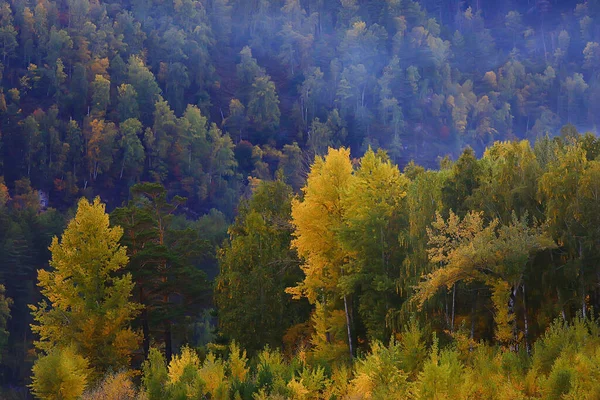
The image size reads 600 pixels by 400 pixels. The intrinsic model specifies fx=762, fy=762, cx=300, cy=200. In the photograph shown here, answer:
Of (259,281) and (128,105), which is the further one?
(128,105)

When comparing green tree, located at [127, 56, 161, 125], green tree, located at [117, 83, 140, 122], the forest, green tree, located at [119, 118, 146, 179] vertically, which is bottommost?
the forest

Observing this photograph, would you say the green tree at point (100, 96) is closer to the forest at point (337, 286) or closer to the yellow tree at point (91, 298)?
the forest at point (337, 286)

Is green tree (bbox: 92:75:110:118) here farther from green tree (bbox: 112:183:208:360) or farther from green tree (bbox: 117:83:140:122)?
green tree (bbox: 112:183:208:360)

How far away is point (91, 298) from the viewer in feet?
129

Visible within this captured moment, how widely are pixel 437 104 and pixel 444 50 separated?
27.9 m

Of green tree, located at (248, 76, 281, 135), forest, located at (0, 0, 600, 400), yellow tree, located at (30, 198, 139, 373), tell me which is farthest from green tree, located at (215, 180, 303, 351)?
green tree, located at (248, 76, 281, 135)

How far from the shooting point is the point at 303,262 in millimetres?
38844

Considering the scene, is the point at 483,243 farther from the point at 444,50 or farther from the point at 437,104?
the point at 444,50

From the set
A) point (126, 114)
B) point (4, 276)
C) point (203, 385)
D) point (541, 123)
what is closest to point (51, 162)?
point (126, 114)

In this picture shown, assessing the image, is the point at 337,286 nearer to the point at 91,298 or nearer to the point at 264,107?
the point at 91,298

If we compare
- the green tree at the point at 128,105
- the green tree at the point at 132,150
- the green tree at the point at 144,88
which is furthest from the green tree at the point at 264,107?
the green tree at the point at 132,150

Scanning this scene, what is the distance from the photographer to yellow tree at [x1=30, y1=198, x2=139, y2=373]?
38.7m

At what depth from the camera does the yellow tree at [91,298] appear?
1524 inches

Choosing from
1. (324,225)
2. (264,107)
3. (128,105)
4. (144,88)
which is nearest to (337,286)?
(324,225)
